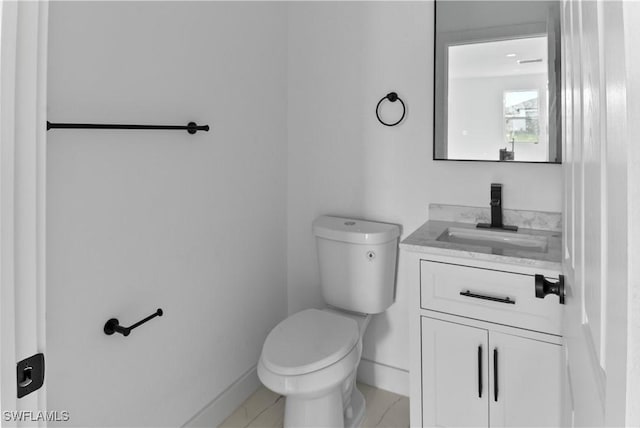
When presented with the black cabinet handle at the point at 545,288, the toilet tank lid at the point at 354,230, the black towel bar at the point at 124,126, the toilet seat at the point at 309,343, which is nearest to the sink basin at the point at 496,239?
the toilet tank lid at the point at 354,230

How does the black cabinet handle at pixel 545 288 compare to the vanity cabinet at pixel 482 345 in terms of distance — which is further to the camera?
the vanity cabinet at pixel 482 345

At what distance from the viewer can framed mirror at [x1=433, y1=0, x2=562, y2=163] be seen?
1.67m

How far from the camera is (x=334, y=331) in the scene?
1.82 meters

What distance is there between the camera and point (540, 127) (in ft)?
5.56

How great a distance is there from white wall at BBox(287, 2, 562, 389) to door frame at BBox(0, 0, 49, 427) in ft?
5.27

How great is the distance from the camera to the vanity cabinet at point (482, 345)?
1.45 m

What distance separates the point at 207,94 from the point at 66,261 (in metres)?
0.86

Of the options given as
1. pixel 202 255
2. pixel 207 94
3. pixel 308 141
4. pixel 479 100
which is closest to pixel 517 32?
pixel 479 100

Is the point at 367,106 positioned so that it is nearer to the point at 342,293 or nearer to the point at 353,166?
the point at 353,166

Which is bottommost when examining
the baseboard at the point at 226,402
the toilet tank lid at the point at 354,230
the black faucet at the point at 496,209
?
the baseboard at the point at 226,402

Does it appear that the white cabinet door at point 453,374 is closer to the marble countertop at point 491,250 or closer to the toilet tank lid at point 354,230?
the marble countertop at point 491,250

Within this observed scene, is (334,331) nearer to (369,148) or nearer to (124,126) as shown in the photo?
(369,148)

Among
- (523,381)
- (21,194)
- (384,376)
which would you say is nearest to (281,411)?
(384,376)

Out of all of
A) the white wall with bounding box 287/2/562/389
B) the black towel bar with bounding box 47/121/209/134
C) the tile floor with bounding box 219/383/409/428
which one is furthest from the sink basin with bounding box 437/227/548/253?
the black towel bar with bounding box 47/121/209/134
